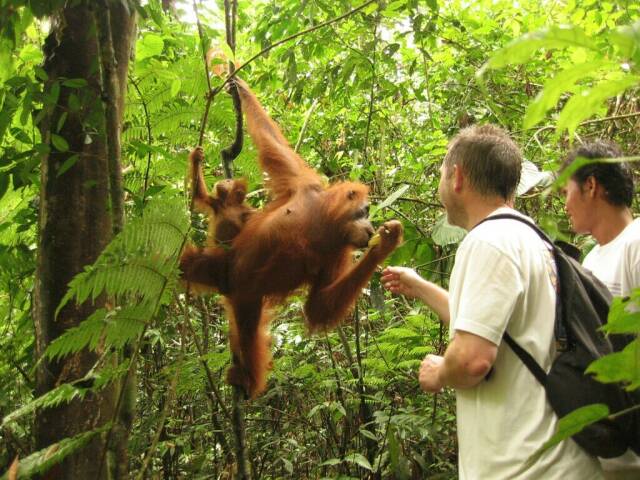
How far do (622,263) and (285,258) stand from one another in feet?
4.95

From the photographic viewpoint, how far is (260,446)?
3943 millimetres

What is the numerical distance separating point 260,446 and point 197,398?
3.15ft

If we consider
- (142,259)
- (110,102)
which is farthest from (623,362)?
(110,102)

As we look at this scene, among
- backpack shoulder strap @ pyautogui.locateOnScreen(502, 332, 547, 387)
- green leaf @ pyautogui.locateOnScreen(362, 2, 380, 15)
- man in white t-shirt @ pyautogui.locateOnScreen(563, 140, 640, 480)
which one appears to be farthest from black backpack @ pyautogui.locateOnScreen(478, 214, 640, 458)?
green leaf @ pyautogui.locateOnScreen(362, 2, 380, 15)

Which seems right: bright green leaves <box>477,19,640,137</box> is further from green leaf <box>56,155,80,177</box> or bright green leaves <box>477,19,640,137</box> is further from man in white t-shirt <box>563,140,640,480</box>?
man in white t-shirt <box>563,140,640,480</box>

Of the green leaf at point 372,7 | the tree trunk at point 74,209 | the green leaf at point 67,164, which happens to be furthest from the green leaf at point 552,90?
the green leaf at point 372,7

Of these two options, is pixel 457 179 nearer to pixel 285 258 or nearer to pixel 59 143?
pixel 285 258

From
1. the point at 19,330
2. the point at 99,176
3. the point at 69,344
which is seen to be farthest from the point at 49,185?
the point at 19,330

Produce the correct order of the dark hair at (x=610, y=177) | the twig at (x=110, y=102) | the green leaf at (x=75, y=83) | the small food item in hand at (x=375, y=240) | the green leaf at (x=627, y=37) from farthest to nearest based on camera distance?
1. the small food item in hand at (x=375, y=240)
2. the dark hair at (x=610, y=177)
3. the green leaf at (x=75, y=83)
4. the twig at (x=110, y=102)
5. the green leaf at (x=627, y=37)

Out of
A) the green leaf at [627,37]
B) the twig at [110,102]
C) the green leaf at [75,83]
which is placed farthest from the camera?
the green leaf at [75,83]

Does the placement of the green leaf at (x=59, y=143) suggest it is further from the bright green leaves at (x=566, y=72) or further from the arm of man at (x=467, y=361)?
the bright green leaves at (x=566, y=72)

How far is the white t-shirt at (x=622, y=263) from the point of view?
7.65 feet

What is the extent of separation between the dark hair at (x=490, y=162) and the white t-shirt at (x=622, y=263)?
2.23 feet

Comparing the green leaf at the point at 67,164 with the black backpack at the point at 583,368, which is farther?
the green leaf at the point at 67,164
